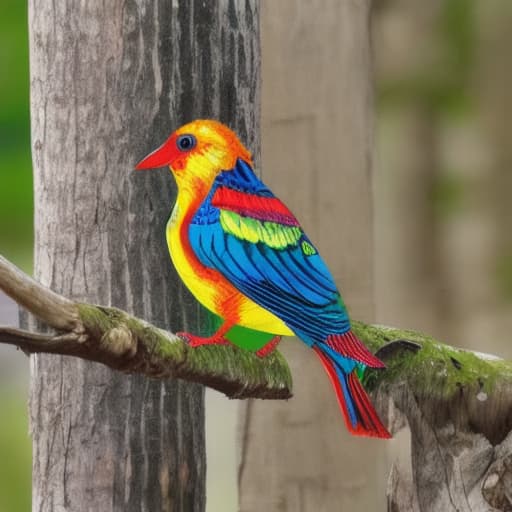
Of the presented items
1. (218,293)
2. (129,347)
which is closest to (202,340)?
(218,293)

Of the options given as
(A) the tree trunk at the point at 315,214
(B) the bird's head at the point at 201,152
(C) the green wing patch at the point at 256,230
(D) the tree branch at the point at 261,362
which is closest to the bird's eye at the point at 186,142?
(B) the bird's head at the point at 201,152

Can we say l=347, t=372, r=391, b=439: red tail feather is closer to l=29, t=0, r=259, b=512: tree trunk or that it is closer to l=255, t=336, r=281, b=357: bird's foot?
l=255, t=336, r=281, b=357: bird's foot

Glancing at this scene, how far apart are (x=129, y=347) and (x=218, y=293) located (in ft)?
0.60

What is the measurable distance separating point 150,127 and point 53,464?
0.61 m

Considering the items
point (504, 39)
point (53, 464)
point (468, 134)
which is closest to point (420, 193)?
point (468, 134)

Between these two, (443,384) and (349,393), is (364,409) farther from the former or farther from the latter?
(443,384)

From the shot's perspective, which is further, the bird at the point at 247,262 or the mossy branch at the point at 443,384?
the mossy branch at the point at 443,384

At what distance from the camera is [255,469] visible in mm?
2842

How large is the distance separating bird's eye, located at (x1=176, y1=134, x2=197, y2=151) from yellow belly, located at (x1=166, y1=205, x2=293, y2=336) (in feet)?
0.32

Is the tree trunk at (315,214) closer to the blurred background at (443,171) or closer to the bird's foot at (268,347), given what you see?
the blurred background at (443,171)

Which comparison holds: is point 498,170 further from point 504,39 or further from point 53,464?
point 53,464

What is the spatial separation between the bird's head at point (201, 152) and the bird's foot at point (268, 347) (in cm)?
29

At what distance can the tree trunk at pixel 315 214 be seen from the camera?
2.77 metres

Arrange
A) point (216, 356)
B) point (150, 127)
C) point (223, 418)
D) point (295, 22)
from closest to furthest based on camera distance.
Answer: point (216, 356) < point (150, 127) < point (295, 22) < point (223, 418)
